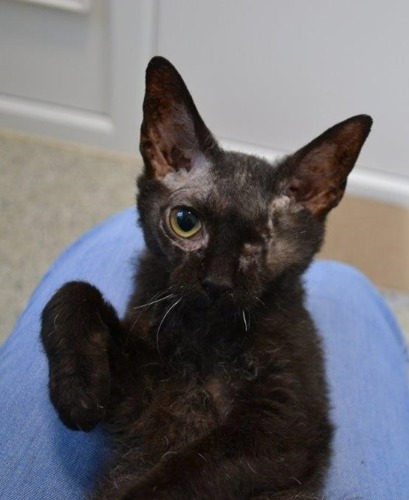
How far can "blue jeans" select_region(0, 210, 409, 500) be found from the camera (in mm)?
988

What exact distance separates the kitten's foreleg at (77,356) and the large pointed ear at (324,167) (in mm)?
392

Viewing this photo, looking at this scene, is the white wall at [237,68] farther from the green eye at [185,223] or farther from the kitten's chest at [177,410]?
the kitten's chest at [177,410]

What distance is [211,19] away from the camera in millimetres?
2045

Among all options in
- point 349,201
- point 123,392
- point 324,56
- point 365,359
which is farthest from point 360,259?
point 123,392

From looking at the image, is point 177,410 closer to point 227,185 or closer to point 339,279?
point 227,185

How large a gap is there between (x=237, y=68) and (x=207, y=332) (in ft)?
4.74

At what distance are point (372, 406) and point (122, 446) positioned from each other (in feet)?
1.86

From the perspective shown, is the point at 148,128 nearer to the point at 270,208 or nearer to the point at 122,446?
the point at 270,208

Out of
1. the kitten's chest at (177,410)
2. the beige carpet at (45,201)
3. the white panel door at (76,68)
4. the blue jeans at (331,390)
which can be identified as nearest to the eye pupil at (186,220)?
the kitten's chest at (177,410)

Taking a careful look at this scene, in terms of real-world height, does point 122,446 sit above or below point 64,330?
below

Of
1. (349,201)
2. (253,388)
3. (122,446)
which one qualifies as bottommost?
(349,201)

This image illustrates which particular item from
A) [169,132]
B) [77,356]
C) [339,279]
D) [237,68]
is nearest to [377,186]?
[237,68]

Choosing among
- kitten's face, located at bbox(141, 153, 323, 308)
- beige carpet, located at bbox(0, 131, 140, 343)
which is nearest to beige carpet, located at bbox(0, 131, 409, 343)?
beige carpet, located at bbox(0, 131, 140, 343)

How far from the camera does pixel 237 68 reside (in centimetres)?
216
